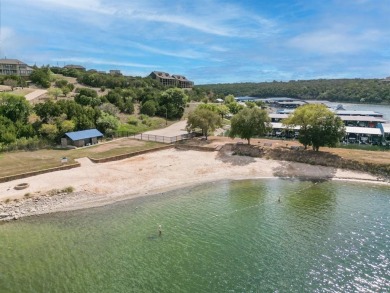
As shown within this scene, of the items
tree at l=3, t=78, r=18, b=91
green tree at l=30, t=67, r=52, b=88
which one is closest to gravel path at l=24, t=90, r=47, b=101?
tree at l=3, t=78, r=18, b=91

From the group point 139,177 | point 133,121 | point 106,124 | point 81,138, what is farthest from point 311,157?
point 133,121

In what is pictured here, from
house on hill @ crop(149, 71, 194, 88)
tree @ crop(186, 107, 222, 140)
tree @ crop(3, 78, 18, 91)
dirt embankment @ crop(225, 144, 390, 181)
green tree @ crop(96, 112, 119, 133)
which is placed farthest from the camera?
house on hill @ crop(149, 71, 194, 88)

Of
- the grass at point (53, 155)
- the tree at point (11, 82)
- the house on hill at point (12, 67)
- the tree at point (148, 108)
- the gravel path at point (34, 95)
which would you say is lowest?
the grass at point (53, 155)

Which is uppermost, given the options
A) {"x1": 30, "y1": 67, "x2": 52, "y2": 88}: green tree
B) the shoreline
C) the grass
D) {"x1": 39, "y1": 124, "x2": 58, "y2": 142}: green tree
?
{"x1": 30, "y1": 67, "x2": 52, "y2": 88}: green tree

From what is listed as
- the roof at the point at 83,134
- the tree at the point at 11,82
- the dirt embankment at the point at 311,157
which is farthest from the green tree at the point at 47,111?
the tree at the point at 11,82

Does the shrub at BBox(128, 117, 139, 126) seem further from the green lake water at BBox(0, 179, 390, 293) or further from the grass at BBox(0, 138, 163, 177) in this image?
the green lake water at BBox(0, 179, 390, 293)

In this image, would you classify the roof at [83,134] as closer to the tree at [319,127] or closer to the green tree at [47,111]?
the green tree at [47,111]
